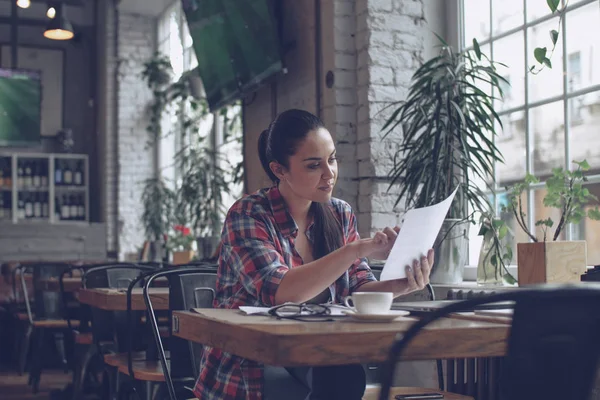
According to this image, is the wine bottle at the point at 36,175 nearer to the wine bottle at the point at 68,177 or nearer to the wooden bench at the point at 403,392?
the wine bottle at the point at 68,177

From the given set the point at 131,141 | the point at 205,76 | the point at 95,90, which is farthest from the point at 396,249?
the point at 95,90

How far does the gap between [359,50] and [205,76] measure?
1.90 metres

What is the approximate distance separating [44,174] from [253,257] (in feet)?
→ 27.3

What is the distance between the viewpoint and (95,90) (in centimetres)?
1003

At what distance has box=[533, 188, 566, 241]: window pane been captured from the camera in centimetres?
312

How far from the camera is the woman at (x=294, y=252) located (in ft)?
5.79

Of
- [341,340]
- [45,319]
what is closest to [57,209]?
[45,319]

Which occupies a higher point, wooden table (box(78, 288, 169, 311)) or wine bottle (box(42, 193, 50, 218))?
wine bottle (box(42, 193, 50, 218))

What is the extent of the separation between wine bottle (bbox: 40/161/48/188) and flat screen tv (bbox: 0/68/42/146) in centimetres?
33

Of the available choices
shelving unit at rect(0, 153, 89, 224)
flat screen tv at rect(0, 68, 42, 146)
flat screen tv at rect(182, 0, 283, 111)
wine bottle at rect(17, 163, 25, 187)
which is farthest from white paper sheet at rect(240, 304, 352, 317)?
flat screen tv at rect(0, 68, 42, 146)

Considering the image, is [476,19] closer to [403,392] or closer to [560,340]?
[403,392]

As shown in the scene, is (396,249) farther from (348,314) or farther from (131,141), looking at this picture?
(131,141)

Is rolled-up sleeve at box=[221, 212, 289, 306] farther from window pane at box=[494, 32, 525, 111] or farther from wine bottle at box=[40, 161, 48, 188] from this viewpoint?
wine bottle at box=[40, 161, 48, 188]

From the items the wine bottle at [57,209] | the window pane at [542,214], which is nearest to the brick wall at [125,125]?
the wine bottle at [57,209]
